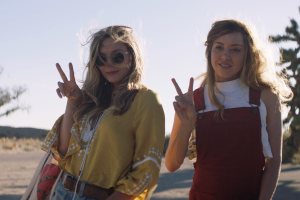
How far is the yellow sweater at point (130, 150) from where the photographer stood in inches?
81.7

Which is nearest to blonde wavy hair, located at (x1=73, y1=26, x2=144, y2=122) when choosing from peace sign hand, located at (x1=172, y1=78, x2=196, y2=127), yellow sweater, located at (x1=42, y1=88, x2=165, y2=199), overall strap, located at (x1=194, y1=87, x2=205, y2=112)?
yellow sweater, located at (x1=42, y1=88, x2=165, y2=199)

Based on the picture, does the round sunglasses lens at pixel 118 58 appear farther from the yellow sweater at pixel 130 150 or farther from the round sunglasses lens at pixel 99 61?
the yellow sweater at pixel 130 150

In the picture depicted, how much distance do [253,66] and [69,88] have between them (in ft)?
4.77

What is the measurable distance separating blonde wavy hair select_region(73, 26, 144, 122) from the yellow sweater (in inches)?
5.5

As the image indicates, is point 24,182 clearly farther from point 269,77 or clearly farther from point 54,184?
point 269,77

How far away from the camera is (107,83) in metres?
2.76

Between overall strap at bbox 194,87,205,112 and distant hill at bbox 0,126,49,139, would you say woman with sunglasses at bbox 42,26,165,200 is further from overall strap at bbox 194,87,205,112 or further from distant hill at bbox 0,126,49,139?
distant hill at bbox 0,126,49,139

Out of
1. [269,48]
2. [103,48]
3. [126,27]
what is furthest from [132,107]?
[269,48]

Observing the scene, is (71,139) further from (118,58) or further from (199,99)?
(199,99)

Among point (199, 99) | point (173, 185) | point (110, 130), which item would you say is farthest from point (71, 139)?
point (173, 185)

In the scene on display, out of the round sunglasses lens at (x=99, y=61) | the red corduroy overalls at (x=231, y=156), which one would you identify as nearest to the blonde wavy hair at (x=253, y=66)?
the red corduroy overalls at (x=231, y=156)

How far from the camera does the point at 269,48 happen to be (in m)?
2.54

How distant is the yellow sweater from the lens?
207cm

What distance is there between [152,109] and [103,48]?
0.71 meters
